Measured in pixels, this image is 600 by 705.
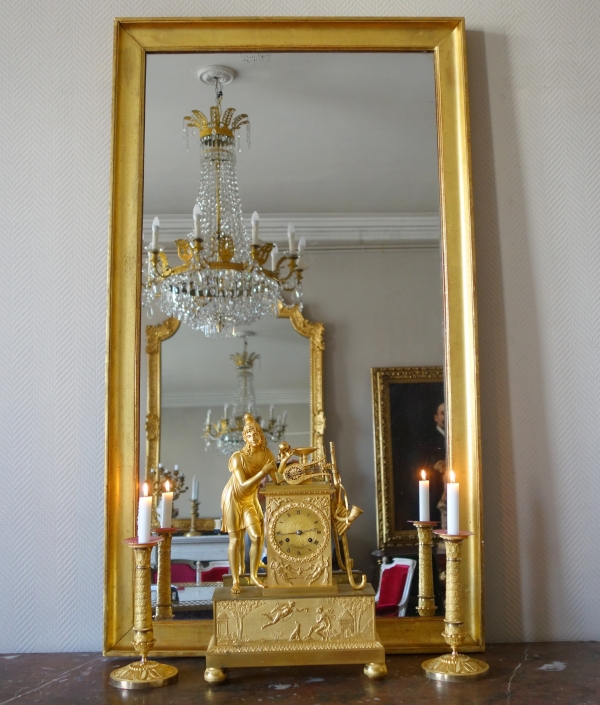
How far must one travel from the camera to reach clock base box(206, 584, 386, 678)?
1403 millimetres

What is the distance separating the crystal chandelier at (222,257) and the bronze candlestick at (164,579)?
20.2 inches

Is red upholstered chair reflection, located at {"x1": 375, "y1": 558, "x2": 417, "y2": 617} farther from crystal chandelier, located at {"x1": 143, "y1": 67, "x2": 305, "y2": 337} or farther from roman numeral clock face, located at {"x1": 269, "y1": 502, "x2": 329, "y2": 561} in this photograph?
crystal chandelier, located at {"x1": 143, "y1": 67, "x2": 305, "y2": 337}

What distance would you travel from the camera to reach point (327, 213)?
5.52 ft

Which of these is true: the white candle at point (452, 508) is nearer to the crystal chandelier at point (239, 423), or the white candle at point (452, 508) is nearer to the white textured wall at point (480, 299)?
the white textured wall at point (480, 299)

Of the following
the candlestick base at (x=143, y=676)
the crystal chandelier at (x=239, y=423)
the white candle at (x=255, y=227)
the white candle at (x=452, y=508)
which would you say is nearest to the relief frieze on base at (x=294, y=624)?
the candlestick base at (x=143, y=676)

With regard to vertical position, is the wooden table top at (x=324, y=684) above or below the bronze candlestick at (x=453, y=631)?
below

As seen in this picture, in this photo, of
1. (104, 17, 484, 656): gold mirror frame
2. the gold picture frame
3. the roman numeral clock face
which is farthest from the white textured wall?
the roman numeral clock face

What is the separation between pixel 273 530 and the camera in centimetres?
146

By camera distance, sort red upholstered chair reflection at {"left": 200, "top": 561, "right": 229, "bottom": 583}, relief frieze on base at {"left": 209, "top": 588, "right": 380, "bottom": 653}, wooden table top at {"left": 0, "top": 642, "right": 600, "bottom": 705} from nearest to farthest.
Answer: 1. wooden table top at {"left": 0, "top": 642, "right": 600, "bottom": 705}
2. relief frieze on base at {"left": 209, "top": 588, "right": 380, "bottom": 653}
3. red upholstered chair reflection at {"left": 200, "top": 561, "right": 229, "bottom": 583}

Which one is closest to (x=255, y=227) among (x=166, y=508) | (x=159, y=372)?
(x=159, y=372)

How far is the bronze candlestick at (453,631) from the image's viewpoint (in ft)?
4.64

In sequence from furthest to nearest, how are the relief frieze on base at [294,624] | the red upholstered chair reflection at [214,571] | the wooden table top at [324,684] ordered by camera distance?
the red upholstered chair reflection at [214,571] → the relief frieze on base at [294,624] → the wooden table top at [324,684]

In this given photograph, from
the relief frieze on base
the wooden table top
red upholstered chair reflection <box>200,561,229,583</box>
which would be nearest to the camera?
the wooden table top

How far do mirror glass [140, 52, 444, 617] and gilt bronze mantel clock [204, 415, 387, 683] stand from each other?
117 millimetres
